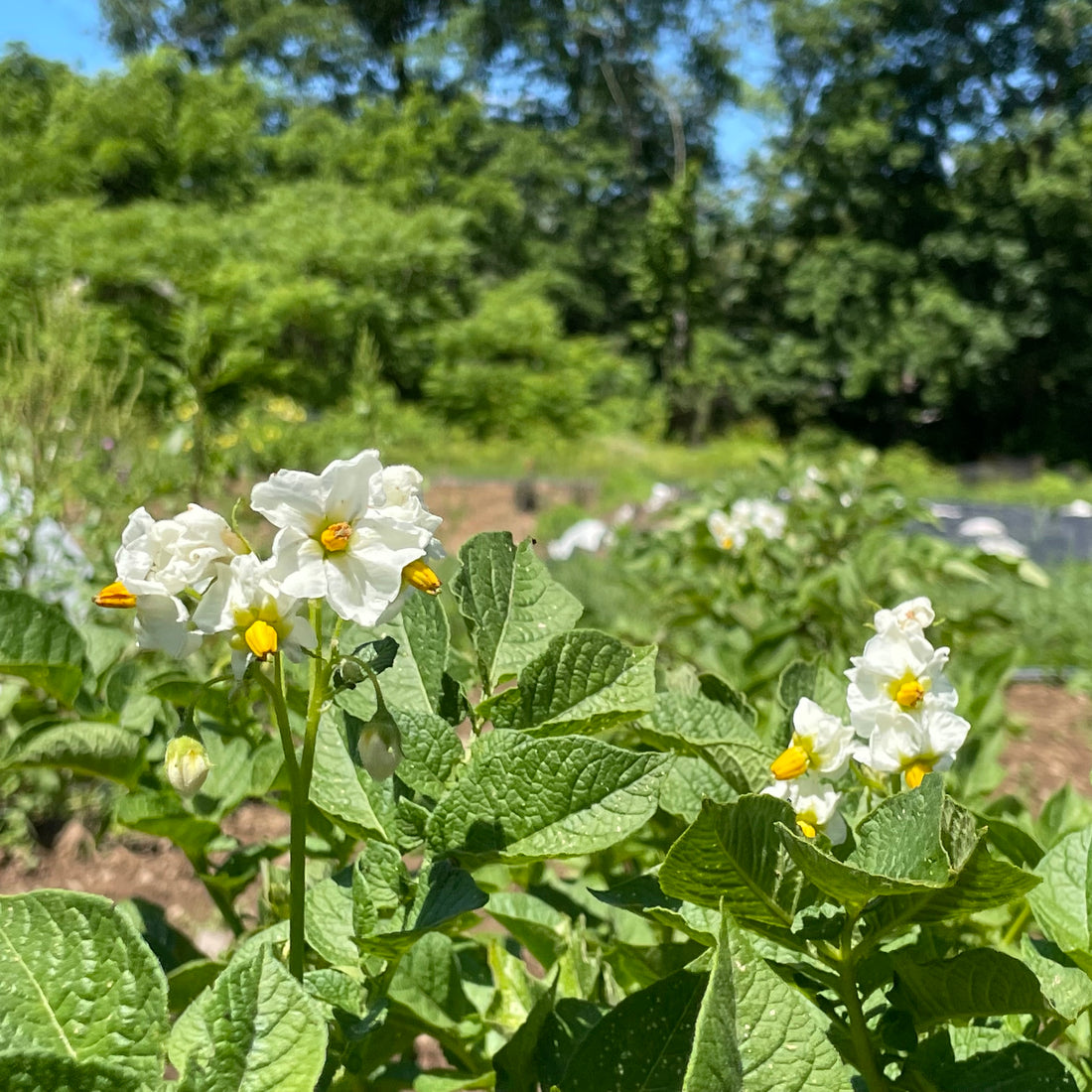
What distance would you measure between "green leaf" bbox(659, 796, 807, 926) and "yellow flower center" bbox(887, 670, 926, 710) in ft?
0.51

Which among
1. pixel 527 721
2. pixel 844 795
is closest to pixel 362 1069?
pixel 527 721

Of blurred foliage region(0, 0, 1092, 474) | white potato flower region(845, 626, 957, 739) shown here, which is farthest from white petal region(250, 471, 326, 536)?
blurred foliage region(0, 0, 1092, 474)

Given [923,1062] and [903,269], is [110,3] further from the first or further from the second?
[923,1062]

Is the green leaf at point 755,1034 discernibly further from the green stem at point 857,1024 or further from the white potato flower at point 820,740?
the white potato flower at point 820,740

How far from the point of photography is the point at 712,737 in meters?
0.67

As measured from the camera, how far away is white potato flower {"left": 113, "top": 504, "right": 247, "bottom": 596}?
1.69 ft

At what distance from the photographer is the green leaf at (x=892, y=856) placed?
1.44 ft

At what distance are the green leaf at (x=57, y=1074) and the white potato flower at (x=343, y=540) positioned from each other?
0.70 ft

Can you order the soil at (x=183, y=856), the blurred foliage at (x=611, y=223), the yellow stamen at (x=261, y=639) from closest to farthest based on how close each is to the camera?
1. the yellow stamen at (x=261, y=639)
2. the soil at (x=183, y=856)
3. the blurred foliage at (x=611, y=223)

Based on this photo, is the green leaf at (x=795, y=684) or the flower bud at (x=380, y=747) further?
the green leaf at (x=795, y=684)

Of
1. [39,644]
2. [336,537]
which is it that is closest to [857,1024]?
[336,537]

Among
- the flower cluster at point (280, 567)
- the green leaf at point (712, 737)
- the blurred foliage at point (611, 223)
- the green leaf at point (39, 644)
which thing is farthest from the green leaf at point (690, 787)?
the blurred foliage at point (611, 223)

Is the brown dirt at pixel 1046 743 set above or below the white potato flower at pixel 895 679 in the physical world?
below

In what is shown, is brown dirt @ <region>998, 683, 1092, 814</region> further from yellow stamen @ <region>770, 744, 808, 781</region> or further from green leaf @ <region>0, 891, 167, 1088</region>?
green leaf @ <region>0, 891, 167, 1088</region>
